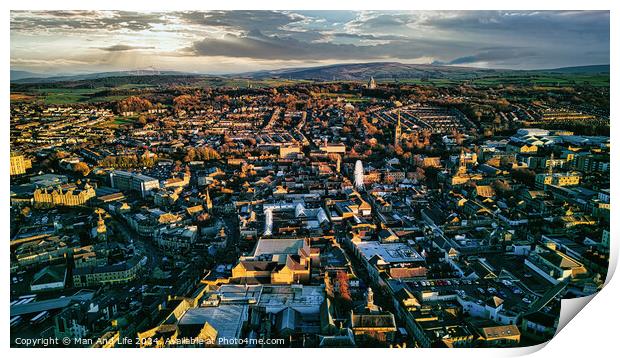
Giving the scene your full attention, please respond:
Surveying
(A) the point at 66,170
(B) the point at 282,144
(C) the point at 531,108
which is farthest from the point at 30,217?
(C) the point at 531,108

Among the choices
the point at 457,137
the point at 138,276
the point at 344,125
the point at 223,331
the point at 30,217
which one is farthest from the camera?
the point at 344,125

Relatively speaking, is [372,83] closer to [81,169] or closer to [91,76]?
[91,76]

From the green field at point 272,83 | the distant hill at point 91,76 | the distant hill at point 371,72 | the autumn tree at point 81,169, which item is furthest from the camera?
the autumn tree at point 81,169

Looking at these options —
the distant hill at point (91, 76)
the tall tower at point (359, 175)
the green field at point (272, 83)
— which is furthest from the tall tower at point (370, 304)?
the green field at point (272, 83)

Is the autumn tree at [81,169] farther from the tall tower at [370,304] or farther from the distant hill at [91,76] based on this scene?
the tall tower at [370,304]

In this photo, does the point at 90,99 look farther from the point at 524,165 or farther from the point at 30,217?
the point at 524,165

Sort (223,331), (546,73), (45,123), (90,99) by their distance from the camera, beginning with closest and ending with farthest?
(223,331), (546,73), (45,123), (90,99)

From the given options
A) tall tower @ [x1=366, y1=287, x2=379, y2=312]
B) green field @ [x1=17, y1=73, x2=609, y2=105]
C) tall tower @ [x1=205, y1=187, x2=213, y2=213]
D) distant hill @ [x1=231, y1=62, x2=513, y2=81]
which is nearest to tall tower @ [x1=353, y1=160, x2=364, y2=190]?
distant hill @ [x1=231, y1=62, x2=513, y2=81]
